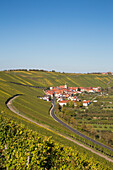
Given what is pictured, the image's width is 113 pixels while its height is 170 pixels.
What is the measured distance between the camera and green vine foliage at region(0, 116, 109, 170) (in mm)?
17562

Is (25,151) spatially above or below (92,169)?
above

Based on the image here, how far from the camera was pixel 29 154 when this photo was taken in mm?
17875

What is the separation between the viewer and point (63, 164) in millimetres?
20844

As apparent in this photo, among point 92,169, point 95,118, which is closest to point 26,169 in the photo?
point 92,169

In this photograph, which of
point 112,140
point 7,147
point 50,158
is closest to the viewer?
point 7,147

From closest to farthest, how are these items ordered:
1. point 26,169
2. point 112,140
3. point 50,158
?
point 26,169
point 50,158
point 112,140

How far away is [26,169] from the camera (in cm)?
1733

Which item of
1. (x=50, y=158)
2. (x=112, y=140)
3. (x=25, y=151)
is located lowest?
(x=112, y=140)

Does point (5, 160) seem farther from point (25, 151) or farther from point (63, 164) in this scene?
point (63, 164)

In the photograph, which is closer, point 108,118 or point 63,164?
point 63,164

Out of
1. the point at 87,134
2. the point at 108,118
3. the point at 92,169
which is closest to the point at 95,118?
the point at 108,118

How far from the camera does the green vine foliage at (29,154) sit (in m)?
17.6

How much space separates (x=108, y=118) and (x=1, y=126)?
86278 mm

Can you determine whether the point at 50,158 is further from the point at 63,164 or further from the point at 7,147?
the point at 7,147
